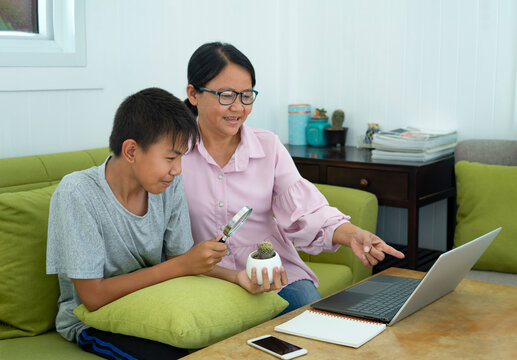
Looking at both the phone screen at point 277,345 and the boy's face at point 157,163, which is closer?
the phone screen at point 277,345

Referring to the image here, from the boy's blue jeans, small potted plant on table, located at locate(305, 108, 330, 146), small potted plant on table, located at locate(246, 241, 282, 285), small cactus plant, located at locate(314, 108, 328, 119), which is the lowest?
the boy's blue jeans

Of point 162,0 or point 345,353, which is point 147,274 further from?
point 162,0

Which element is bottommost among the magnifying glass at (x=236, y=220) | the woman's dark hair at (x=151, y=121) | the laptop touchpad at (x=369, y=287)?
the laptop touchpad at (x=369, y=287)

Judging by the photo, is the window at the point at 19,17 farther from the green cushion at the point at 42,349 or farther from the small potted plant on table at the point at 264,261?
the small potted plant on table at the point at 264,261

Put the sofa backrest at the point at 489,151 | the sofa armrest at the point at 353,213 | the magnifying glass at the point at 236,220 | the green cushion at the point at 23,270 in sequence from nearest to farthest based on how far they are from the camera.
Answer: the magnifying glass at the point at 236,220 → the green cushion at the point at 23,270 → the sofa armrest at the point at 353,213 → the sofa backrest at the point at 489,151

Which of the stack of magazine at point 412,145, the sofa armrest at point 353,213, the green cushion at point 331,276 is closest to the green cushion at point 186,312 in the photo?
the green cushion at point 331,276

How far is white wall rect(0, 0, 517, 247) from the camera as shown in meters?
2.29

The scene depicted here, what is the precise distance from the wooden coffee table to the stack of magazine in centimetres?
130

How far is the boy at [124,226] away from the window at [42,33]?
→ 768 millimetres

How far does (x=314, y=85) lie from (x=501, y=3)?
102 centimetres

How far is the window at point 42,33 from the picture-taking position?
2.12 metres

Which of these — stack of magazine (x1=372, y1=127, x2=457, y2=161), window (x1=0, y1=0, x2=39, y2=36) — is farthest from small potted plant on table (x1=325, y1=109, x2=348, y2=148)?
window (x1=0, y1=0, x2=39, y2=36)

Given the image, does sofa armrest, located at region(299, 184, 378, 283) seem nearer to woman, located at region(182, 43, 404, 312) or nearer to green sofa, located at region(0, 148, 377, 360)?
woman, located at region(182, 43, 404, 312)

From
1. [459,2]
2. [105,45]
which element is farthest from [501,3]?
[105,45]
